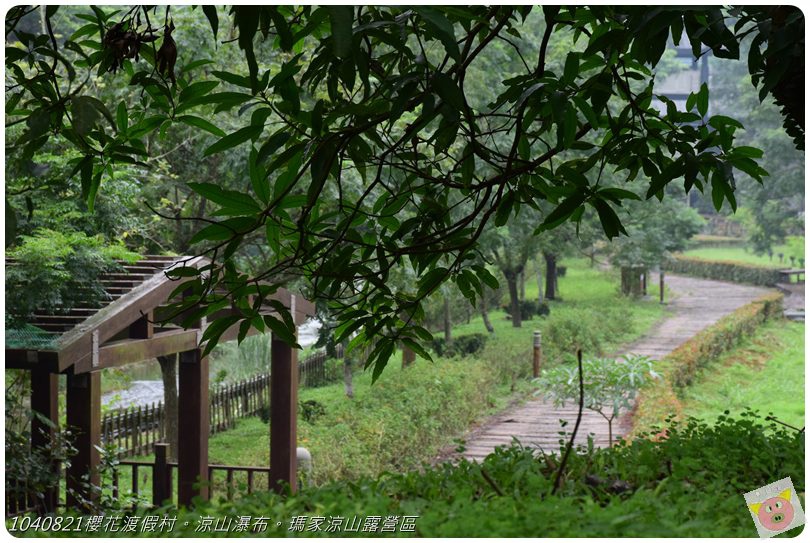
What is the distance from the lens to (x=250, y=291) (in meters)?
1.70

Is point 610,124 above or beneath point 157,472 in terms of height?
above

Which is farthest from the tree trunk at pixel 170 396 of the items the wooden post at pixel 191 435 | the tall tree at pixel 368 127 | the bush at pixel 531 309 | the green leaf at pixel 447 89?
the green leaf at pixel 447 89

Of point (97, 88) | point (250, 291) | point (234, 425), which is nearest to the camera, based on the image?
point (250, 291)

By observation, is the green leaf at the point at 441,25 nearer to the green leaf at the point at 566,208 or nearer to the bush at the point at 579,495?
the green leaf at the point at 566,208

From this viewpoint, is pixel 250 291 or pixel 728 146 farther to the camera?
pixel 728 146

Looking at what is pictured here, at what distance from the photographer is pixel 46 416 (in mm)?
5066

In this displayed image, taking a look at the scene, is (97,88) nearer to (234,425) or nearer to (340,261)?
(234,425)

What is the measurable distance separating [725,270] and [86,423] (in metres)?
17.9

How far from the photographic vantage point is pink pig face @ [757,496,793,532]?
6.86ft

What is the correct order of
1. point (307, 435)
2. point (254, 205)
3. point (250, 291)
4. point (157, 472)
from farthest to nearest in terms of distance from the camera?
point (307, 435), point (157, 472), point (250, 291), point (254, 205)

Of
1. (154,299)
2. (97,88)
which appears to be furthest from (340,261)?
(97,88)

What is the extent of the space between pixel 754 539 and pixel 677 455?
0.97 metres

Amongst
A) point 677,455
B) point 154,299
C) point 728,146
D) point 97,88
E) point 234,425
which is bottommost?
point 234,425

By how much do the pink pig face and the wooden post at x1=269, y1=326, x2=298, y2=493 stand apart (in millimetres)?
4652
